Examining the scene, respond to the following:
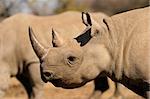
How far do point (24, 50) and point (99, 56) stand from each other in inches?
153

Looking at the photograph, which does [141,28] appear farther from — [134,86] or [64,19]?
[64,19]

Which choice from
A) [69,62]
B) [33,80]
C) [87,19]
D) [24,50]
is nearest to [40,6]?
[24,50]

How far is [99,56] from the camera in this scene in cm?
466

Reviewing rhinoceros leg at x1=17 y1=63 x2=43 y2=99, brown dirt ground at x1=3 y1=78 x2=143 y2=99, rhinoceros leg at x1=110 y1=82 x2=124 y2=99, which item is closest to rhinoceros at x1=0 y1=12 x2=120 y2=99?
rhinoceros leg at x1=17 y1=63 x2=43 y2=99

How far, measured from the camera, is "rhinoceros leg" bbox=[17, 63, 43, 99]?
326 inches

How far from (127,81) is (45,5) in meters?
18.4

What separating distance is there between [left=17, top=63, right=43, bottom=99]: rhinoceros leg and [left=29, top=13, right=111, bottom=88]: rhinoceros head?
3589mm

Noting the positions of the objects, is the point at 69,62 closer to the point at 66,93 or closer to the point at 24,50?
the point at 24,50

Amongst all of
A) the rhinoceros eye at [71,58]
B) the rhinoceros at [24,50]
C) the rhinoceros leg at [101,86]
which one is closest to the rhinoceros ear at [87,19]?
the rhinoceros eye at [71,58]

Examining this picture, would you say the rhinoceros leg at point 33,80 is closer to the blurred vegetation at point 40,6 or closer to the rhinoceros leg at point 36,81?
the rhinoceros leg at point 36,81

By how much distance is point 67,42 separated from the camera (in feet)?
15.5

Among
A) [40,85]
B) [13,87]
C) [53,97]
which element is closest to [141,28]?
[40,85]

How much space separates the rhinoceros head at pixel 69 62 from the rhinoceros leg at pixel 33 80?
3589 mm

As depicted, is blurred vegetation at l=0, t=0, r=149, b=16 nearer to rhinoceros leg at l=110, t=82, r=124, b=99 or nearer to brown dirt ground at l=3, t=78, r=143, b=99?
brown dirt ground at l=3, t=78, r=143, b=99
